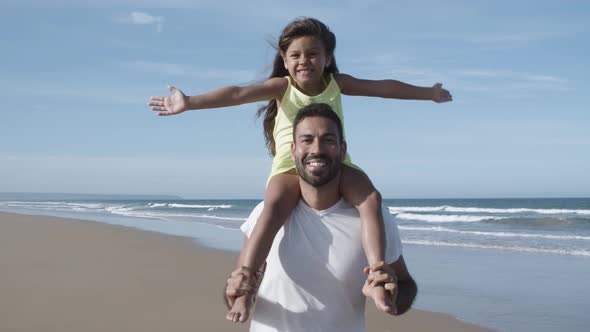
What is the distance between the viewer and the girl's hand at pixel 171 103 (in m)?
3.06

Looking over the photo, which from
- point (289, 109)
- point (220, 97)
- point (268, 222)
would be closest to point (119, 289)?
point (220, 97)

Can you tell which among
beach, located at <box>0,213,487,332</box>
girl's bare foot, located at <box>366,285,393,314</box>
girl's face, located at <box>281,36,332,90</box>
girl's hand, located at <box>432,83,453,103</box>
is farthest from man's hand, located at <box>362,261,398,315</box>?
beach, located at <box>0,213,487,332</box>

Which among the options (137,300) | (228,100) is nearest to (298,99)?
(228,100)

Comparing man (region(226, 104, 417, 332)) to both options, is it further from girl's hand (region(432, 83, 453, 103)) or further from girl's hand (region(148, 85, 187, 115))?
girl's hand (region(432, 83, 453, 103))

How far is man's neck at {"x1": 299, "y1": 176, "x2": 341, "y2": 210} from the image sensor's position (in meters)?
2.64

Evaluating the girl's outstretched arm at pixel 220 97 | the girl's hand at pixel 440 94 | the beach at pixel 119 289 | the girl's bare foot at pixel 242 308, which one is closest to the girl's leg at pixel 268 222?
the girl's bare foot at pixel 242 308

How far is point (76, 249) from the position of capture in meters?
12.1

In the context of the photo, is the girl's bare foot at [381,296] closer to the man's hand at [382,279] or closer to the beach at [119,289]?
the man's hand at [382,279]

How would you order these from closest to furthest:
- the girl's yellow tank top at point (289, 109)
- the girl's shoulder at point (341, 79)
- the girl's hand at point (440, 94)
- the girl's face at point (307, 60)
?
the girl's yellow tank top at point (289, 109)
the girl's face at point (307, 60)
the girl's shoulder at point (341, 79)
the girl's hand at point (440, 94)

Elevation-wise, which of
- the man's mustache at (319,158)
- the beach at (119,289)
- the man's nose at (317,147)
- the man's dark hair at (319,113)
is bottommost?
the beach at (119,289)

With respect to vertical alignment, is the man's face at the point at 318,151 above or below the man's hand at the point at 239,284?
above

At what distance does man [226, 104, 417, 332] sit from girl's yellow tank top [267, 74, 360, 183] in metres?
0.36

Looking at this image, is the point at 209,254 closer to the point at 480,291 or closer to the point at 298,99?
the point at 480,291

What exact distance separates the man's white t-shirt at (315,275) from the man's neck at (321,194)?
29mm
